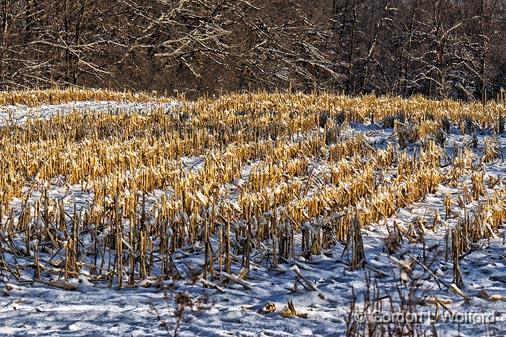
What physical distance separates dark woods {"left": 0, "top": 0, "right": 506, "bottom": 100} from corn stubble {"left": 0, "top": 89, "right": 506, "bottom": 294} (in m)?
13.2

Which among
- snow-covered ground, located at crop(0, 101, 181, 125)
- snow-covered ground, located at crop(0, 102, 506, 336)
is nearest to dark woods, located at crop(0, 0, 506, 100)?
snow-covered ground, located at crop(0, 101, 181, 125)

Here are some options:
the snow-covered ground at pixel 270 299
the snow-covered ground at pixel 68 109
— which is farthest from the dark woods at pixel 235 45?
the snow-covered ground at pixel 270 299

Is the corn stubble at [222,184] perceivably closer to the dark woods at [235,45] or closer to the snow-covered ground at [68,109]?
the snow-covered ground at [68,109]

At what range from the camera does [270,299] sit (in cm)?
343

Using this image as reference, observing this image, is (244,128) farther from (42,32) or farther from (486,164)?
(42,32)

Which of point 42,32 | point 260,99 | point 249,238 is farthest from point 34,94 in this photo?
point 42,32

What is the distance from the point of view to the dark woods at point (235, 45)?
23.7 metres

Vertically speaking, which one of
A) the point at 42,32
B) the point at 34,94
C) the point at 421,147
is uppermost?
the point at 42,32

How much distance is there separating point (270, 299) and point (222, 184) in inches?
115

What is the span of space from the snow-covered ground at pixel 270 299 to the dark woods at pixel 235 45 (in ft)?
61.8

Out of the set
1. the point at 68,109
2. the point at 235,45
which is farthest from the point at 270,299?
the point at 235,45

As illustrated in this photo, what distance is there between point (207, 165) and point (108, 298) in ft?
11.2

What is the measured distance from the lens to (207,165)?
670 cm

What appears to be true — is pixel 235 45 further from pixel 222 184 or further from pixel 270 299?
pixel 270 299
